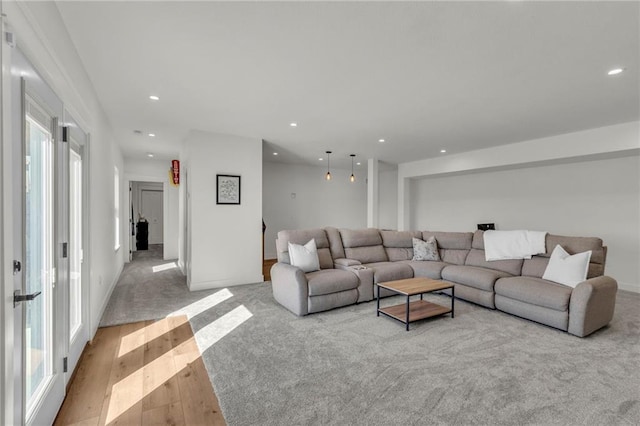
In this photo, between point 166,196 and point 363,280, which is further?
point 166,196

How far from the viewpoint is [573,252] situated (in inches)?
149

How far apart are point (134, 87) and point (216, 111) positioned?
95 cm

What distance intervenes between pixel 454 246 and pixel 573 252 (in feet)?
5.33

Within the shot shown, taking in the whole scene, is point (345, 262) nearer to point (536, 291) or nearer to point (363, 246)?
point (363, 246)

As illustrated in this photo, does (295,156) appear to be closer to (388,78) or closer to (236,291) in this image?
(236,291)

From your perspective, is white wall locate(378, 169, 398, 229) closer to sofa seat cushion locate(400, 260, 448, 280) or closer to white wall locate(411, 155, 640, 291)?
white wall locate(411, 155, 640, 291)

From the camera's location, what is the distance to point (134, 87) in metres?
3.15

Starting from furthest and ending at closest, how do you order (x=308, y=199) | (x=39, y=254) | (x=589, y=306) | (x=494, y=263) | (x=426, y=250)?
(x=308, y=199)
(x=426, y=250)
(x=494, y=263)
(x=589, y=306)
(x=39, y=254)

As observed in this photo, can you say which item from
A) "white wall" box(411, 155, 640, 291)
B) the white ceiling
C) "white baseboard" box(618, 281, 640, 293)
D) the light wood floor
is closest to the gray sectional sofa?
the light wood floor

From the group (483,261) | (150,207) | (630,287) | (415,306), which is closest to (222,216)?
(415,306)

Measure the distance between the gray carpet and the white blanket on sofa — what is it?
1061mm

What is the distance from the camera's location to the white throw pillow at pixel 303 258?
404 cm

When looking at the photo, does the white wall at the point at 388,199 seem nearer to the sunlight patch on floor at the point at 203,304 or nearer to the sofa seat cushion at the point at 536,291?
the sofa seat cushion at the point at 536,291

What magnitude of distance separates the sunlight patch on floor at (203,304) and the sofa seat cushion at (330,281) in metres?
1.41
